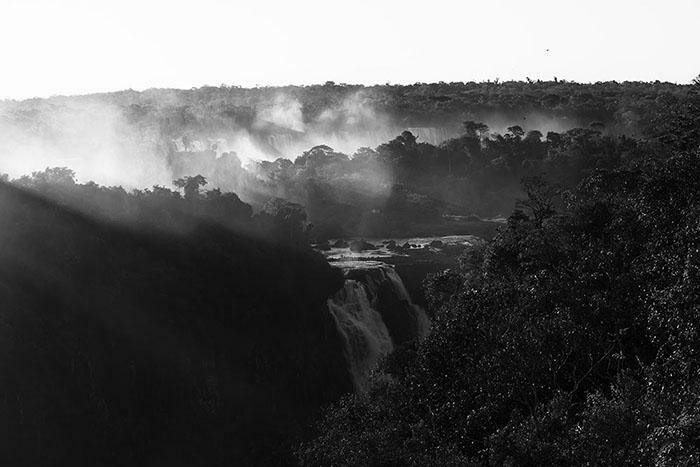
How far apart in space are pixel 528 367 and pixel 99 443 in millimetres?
27206

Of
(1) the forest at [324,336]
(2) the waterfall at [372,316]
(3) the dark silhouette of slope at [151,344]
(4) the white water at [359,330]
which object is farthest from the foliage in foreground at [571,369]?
(2) the waterfall at [372,316]

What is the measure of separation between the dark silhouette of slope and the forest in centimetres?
12

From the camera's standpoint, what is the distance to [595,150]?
5448 inches

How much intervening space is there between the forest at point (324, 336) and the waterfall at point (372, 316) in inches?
26.5

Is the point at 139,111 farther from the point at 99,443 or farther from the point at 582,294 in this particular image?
the point at 582,294

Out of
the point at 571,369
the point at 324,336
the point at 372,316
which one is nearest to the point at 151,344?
the point at 324,336

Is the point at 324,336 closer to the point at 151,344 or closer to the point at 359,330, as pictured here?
the point at 359,330

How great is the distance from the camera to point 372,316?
74.2 m

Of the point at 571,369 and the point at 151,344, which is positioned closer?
the point at 571,369

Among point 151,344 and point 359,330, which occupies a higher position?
point 151,344

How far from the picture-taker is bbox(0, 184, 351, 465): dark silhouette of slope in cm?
5278

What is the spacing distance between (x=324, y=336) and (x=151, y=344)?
13.9 m

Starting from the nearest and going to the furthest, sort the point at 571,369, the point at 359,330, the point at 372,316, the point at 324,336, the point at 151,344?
the point at 571,369 → the point at 151,344 → the point at 324,336 → the point at 359,330 → the point at 372,316

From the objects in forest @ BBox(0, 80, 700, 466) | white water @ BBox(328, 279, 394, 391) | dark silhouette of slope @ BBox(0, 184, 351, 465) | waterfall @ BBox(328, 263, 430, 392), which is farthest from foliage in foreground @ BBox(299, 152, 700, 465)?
waterfall @ BBox(328, 263, 430, 392)
